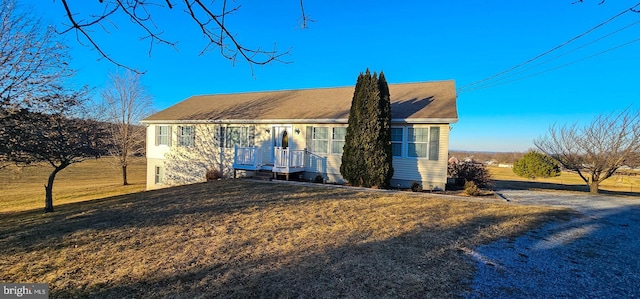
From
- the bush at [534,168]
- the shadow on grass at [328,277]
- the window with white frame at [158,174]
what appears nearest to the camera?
the shadow on grass at [328,277]

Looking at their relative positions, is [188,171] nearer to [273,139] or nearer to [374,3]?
[273,139]

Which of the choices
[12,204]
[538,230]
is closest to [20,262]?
[538,230]

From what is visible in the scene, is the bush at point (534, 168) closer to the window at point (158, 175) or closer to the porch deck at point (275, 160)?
the porch deck at point (275, 160)

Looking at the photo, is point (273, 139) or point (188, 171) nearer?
point (273, 139)

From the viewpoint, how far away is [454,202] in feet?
26.7

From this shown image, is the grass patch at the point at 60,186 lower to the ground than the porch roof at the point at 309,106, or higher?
lower

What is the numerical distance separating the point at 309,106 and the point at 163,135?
29.7 feet

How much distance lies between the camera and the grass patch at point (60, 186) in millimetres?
12492

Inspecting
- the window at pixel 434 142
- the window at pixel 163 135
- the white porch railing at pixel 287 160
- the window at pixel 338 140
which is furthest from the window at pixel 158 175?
the window at pixel 434 142

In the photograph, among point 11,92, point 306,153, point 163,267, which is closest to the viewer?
point 163,267

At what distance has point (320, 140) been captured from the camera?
484 inches

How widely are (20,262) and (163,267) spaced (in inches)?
87.5

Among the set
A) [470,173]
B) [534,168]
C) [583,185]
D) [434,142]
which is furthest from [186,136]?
[534,168]

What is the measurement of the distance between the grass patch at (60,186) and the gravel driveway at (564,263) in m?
12.2
